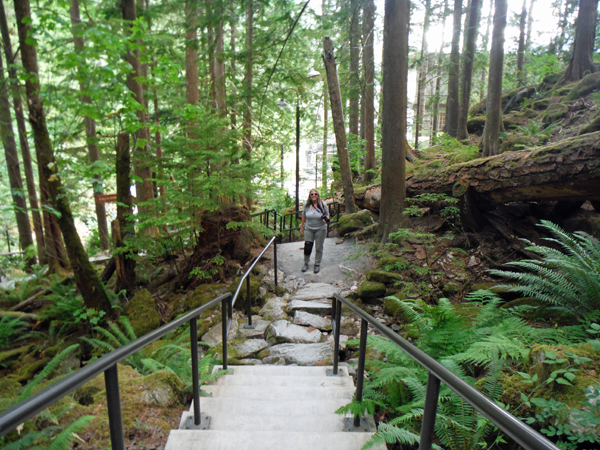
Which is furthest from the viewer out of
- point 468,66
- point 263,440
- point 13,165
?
point 468,66

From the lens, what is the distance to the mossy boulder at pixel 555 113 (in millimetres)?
9770

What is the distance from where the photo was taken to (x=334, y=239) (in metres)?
9.70

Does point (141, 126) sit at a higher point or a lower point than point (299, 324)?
higher

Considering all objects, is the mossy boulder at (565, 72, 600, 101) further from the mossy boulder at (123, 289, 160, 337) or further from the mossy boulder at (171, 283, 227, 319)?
the mossy boulder at (123, 289, 160, 337)

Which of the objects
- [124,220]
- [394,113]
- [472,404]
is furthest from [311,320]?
[124,220]

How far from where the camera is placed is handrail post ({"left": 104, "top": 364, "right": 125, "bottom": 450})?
1308 millimetres

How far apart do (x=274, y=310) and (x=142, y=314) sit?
2467 millimetres

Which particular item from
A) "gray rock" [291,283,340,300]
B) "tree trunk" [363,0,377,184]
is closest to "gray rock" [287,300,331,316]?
"gray rock" [291,283,340,300]

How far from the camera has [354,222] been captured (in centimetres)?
940

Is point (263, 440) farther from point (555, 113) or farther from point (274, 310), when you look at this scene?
point (555, 113)

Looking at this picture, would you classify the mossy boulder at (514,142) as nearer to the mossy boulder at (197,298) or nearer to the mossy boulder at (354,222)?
the mossy boulder at (354,222)

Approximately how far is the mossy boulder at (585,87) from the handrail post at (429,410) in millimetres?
12814

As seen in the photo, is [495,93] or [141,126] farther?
[495,93]

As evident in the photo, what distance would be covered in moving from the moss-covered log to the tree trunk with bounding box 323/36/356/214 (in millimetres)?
4294
